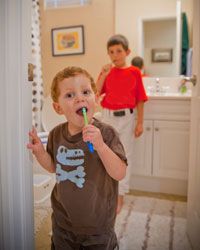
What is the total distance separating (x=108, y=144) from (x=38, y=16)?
2249 millimetres

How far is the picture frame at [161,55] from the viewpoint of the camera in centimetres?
242

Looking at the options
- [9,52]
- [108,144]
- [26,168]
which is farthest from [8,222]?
[9,52]

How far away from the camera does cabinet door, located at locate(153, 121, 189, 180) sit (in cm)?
203

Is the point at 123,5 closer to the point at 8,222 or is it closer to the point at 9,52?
the point at 9,52

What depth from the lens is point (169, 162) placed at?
2068 mm

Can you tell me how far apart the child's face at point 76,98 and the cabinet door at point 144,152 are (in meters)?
1.29

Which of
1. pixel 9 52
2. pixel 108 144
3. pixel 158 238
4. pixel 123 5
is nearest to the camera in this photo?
pixel 9 52

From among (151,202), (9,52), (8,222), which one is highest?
(9,52)

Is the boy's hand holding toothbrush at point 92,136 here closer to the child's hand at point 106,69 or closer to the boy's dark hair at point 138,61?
the child's hand at point 106,69

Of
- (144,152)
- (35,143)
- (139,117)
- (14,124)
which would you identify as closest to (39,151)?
(35,143)

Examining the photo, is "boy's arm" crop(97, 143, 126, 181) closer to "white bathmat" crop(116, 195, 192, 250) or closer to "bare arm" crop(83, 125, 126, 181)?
"bare arm" crop(83, 125, 126, 181)

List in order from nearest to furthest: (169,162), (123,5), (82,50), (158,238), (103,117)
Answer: (158,238)
(103,117)
(169,162)
(123,5)
(82,50)

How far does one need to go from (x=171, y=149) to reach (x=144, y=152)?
205 millimetres

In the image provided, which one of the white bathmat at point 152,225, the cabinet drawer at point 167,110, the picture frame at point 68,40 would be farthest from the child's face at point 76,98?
the picture frame at point 68,40
